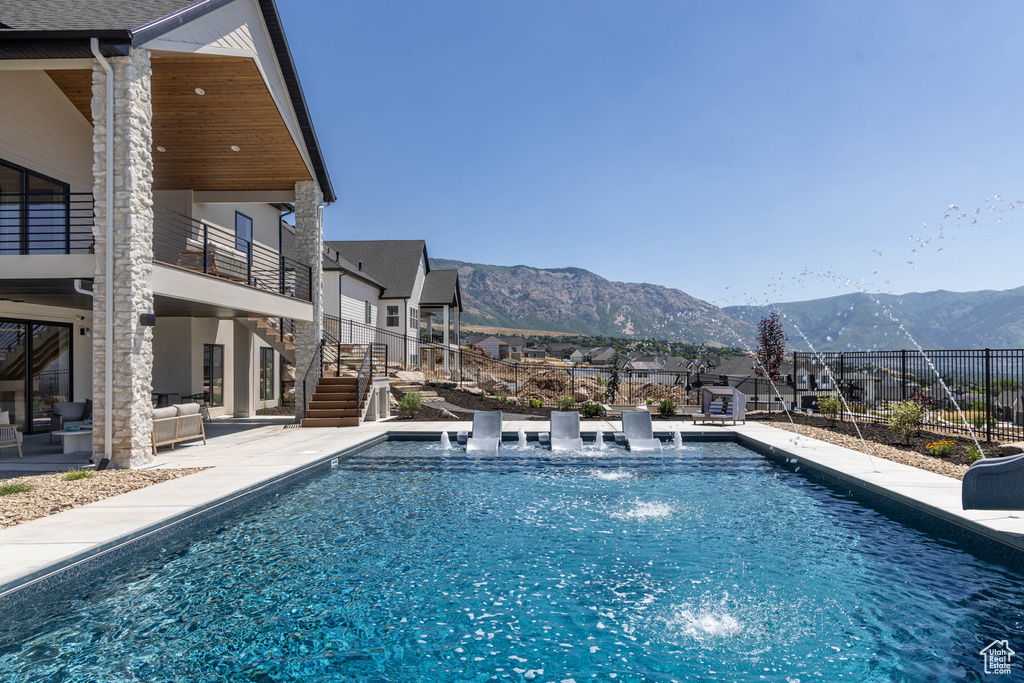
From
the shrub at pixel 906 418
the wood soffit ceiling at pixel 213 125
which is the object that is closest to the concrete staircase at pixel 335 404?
the wood soffit ceiling at pixel 213 125

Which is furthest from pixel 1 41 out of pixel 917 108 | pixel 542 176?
pixel 542 176

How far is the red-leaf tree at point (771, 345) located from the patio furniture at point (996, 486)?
18103 mm

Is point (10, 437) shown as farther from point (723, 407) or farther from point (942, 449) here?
point (942, 449)

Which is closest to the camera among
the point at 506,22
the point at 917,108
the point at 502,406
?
the point at 917,108

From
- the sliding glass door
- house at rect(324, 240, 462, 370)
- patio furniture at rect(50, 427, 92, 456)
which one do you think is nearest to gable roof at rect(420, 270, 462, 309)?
house at rect(324, 240, 462, 370)

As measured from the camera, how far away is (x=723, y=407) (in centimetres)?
1723

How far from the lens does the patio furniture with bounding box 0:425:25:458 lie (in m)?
10.9

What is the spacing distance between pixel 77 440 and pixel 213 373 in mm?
7995

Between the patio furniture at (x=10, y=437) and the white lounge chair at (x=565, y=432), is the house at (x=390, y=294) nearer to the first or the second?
the white lounge chair at (x=565, y=432)

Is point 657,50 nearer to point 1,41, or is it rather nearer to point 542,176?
point 1,41

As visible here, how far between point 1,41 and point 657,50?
20175mm

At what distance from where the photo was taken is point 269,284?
62.9 feet

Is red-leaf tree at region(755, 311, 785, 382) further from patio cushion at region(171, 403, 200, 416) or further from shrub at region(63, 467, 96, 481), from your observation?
shrub at region(63, 467, 96, 481)

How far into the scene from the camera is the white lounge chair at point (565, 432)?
13984mm
